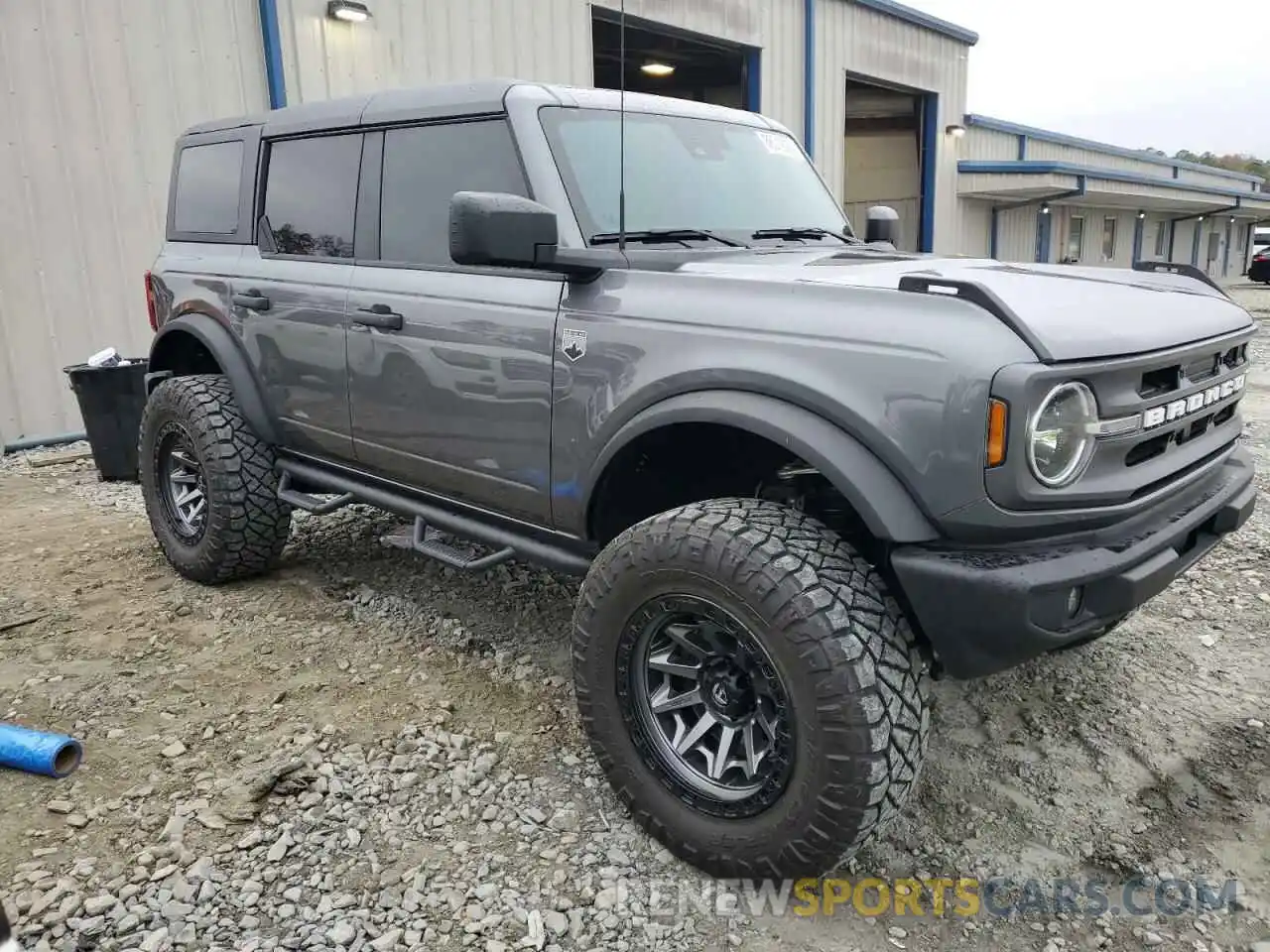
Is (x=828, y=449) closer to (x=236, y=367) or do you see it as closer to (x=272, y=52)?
(x=236, y=367)

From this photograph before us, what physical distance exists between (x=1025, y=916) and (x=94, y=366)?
616 cm

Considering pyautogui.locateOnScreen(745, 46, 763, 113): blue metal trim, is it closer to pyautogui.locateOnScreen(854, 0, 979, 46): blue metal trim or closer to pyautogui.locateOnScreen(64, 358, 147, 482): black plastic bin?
pyautogui.locateOnScreen(854, 0, 979, 46): blue metal trim

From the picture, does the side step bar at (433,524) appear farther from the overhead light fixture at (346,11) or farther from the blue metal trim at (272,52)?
the overhead light fixture at (346,11)

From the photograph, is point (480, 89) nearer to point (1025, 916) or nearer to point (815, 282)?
point (815, 282)

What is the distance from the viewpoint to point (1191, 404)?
2426mm

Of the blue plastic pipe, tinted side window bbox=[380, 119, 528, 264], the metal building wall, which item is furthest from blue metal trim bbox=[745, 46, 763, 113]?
the blue plastic pipe

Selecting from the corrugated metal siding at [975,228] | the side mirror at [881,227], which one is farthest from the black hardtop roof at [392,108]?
the corrugated metal siding at [975,228]

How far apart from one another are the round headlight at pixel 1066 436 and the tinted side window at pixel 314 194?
8.55ft

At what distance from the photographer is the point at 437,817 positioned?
2.65 m

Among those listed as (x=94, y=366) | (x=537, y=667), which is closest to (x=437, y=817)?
(x=537, y=667)

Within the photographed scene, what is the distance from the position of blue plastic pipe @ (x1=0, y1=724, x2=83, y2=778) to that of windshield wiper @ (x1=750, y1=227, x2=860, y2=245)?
265 cm

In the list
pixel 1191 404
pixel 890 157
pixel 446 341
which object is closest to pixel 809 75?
pixel 890 157

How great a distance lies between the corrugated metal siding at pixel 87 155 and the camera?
6762 millimetres

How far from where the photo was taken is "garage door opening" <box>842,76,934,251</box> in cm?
1784
